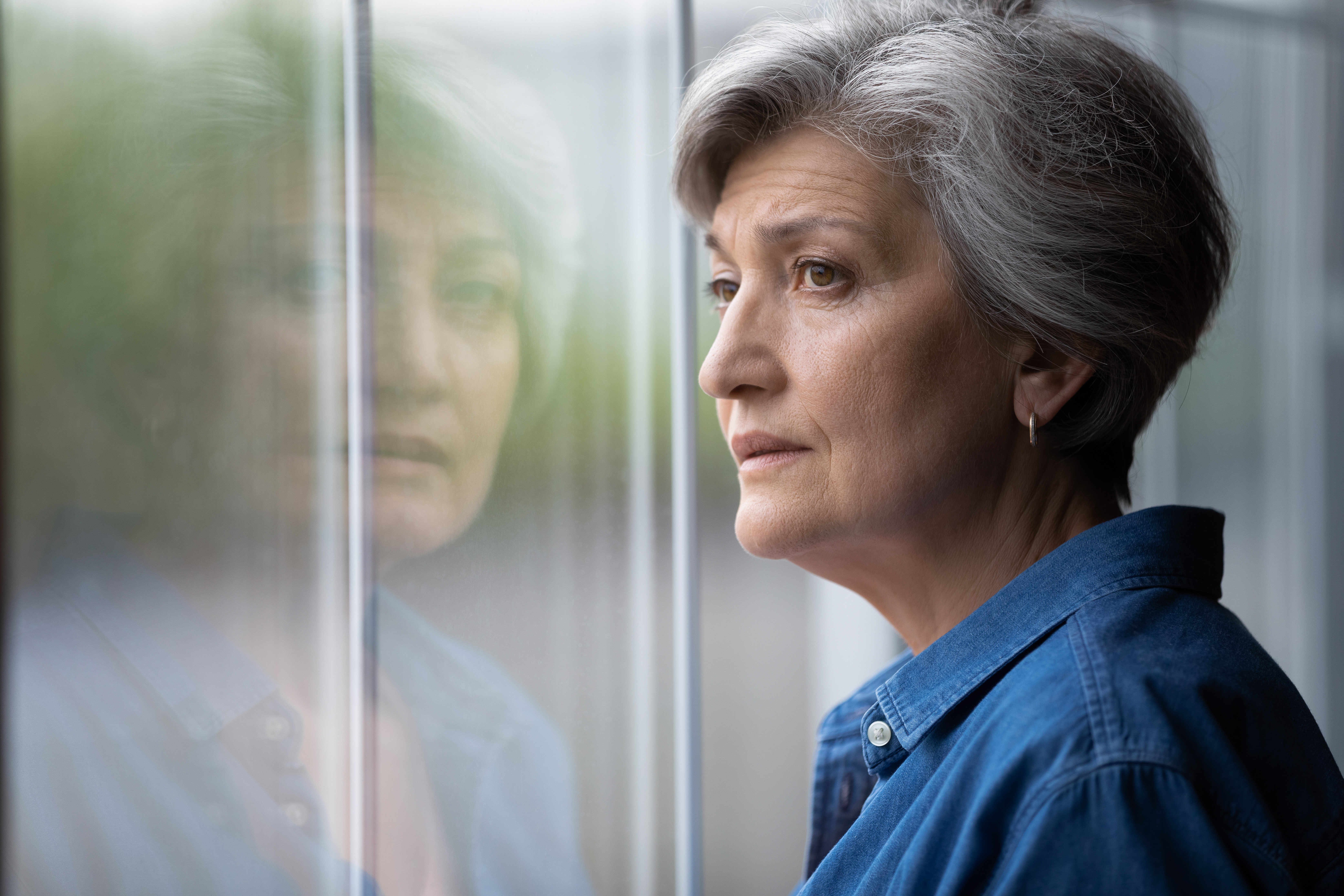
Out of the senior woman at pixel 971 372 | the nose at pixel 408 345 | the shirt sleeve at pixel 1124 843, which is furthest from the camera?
the nose at pixel 408 345

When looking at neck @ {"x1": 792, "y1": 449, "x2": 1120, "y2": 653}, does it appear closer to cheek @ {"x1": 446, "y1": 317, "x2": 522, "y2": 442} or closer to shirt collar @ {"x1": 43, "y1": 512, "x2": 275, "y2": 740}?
cheek @ {"x1": 446, "y1": 317, "x2": 522, "y2": 442}

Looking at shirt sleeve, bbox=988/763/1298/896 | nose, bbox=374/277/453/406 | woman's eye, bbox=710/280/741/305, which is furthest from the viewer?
woman's eye, bbox=710/280/741/305

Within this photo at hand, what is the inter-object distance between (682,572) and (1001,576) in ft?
1.74

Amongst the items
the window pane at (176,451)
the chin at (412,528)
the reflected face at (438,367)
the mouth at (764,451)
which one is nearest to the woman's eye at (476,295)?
the reflected face at (438,367)

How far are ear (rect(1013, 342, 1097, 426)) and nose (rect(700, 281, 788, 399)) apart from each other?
0.26 m

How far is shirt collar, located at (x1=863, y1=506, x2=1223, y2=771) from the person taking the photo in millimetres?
982

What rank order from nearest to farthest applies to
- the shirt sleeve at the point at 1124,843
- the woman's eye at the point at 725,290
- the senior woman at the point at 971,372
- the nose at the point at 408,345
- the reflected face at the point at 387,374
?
the shirt sleeve at the point at 1124,843 < the senior woman at the point at 971,372 < the reflected face at the point at 387,374 < the nose at the point at 408,345 < the woman's eye at the point at 725,290

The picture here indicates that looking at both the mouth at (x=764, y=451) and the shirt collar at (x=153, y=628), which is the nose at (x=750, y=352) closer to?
the mouth at (x=764, y=451)

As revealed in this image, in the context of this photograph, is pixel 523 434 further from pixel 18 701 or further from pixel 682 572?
pixel 18 701

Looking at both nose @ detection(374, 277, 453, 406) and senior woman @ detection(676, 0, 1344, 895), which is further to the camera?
nose @ detection(374, 277, 453, 406)

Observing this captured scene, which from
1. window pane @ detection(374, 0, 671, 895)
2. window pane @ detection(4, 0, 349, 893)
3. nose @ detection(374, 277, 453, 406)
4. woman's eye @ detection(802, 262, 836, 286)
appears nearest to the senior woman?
woman's eye @ detection(802, 262, 836, 286)

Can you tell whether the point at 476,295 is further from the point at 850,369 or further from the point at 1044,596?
the point at 1044,596

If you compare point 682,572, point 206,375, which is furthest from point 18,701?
point 682,572

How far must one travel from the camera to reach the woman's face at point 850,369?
1.06 m
